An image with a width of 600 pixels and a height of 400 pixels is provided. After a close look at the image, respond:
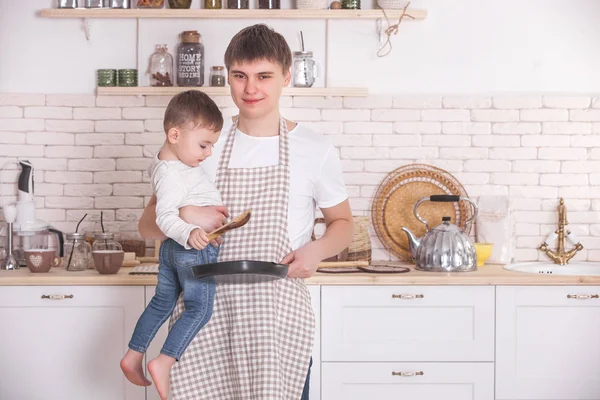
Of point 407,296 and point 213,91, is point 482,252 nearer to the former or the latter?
point 407,296

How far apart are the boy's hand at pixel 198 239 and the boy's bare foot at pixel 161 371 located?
0.34 meters

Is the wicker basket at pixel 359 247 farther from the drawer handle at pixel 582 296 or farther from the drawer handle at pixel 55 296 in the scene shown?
the drawer handle at pixel 55 296

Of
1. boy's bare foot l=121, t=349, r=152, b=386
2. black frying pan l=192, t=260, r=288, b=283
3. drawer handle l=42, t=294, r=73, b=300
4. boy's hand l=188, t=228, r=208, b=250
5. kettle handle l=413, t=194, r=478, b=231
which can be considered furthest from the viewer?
kettle handle l=413, t=194, r=478, b=231

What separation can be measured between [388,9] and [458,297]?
1.48 metres

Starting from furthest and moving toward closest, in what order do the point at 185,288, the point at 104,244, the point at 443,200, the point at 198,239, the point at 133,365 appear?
the point at 443,200
the point at 104,244
the point at 133,365
the point at 185,288
the point at 198,239

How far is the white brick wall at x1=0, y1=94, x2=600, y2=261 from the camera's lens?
160 inches

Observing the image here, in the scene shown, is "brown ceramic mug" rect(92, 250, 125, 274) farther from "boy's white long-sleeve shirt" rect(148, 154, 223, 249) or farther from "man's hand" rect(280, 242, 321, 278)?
"man's hand" rect(280, 242, 321, 278)

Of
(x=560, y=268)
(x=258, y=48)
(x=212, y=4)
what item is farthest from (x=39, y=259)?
(x=560, y=268)

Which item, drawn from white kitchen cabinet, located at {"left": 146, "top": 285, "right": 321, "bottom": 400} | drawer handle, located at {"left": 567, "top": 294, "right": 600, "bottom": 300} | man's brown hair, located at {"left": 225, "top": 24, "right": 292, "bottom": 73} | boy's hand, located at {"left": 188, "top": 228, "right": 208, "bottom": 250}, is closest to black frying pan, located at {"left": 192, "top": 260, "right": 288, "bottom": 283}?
boy's hand, located at {"left": 188, "top": 228, "right": 208, "bottom": 250}

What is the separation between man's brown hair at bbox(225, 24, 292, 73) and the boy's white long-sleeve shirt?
34cm

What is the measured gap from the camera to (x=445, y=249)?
3.63m

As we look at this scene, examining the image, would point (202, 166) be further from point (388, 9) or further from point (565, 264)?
point (565, 264)

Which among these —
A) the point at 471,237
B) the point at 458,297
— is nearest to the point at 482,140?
the point at 471,237

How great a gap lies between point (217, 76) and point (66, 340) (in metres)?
1.46
